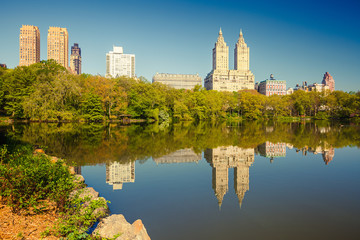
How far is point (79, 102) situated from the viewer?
160 ft

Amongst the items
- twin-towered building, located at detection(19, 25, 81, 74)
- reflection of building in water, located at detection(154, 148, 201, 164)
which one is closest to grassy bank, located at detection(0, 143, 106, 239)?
reflection of building in water, located at detection(154, 148, 201, 164)

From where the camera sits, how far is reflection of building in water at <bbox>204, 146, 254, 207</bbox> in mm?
8430

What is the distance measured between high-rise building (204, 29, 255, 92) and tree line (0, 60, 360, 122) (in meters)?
88.1

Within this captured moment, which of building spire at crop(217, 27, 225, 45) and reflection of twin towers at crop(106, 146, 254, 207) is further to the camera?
building spire at crop(217, 27, 225, 45)

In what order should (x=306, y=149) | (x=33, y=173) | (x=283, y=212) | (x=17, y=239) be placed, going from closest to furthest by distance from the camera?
(x=17, y=239)
(x=33, y=173)
(x=283, y=212)
(x=306, y=149)

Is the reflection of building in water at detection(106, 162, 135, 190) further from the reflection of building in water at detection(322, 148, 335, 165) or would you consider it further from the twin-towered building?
the twin-towered building

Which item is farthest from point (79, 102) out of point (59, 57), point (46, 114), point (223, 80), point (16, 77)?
point (59, 57)

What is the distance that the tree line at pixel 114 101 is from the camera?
141 ft

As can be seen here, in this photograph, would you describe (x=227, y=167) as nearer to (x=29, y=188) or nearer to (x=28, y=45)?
(x=29, y=188)

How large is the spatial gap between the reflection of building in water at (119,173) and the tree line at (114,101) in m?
35.8

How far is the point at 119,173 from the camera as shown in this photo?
34.9 feet

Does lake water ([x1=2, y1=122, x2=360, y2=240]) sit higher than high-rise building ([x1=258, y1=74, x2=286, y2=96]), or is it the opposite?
high-rise building ([x1=258, y1=74, x2=286, y2=96])

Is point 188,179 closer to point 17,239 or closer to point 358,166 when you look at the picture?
point 17,239

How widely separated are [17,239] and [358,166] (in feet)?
48.2
